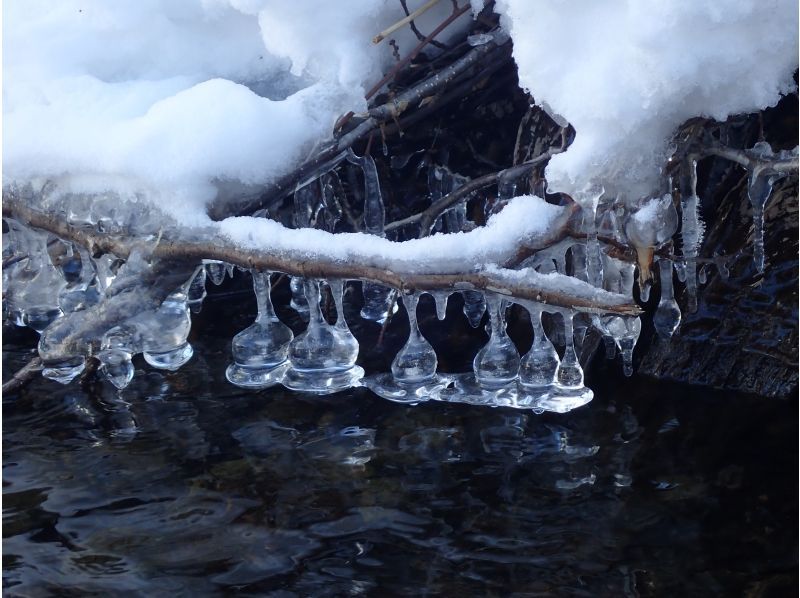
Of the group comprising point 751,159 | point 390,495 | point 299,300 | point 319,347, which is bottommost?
point 390,495

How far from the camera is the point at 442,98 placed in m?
3.42

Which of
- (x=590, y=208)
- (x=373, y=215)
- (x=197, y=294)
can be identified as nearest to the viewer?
(x=590, y=208)

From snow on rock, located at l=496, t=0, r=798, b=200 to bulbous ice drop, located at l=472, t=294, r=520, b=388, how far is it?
496 mm

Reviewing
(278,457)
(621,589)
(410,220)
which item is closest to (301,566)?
(278,457)

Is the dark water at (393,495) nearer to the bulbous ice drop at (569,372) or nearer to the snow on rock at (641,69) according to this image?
the bulbous ice drop at (569,372)

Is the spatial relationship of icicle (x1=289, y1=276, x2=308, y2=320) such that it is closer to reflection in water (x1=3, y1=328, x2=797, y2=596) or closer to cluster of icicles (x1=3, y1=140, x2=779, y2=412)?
cluster of icicles (x1=3, y1=140, x2=779, y2=412)

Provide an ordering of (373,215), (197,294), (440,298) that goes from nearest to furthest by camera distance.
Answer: (440,298) < (373,215) < (197,294)

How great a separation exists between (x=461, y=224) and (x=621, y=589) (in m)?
1.76

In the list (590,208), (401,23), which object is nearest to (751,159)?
(590,208)

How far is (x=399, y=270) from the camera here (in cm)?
245

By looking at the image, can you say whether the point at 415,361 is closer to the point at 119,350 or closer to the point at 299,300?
the point at 119,350

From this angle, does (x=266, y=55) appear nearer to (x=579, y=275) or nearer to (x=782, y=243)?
(x=579, y=275)

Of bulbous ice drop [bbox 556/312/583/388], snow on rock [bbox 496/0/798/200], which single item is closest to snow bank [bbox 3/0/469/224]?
snow on rock [bbox 496/0/798/200]

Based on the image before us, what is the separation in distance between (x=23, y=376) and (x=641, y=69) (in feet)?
7.57
